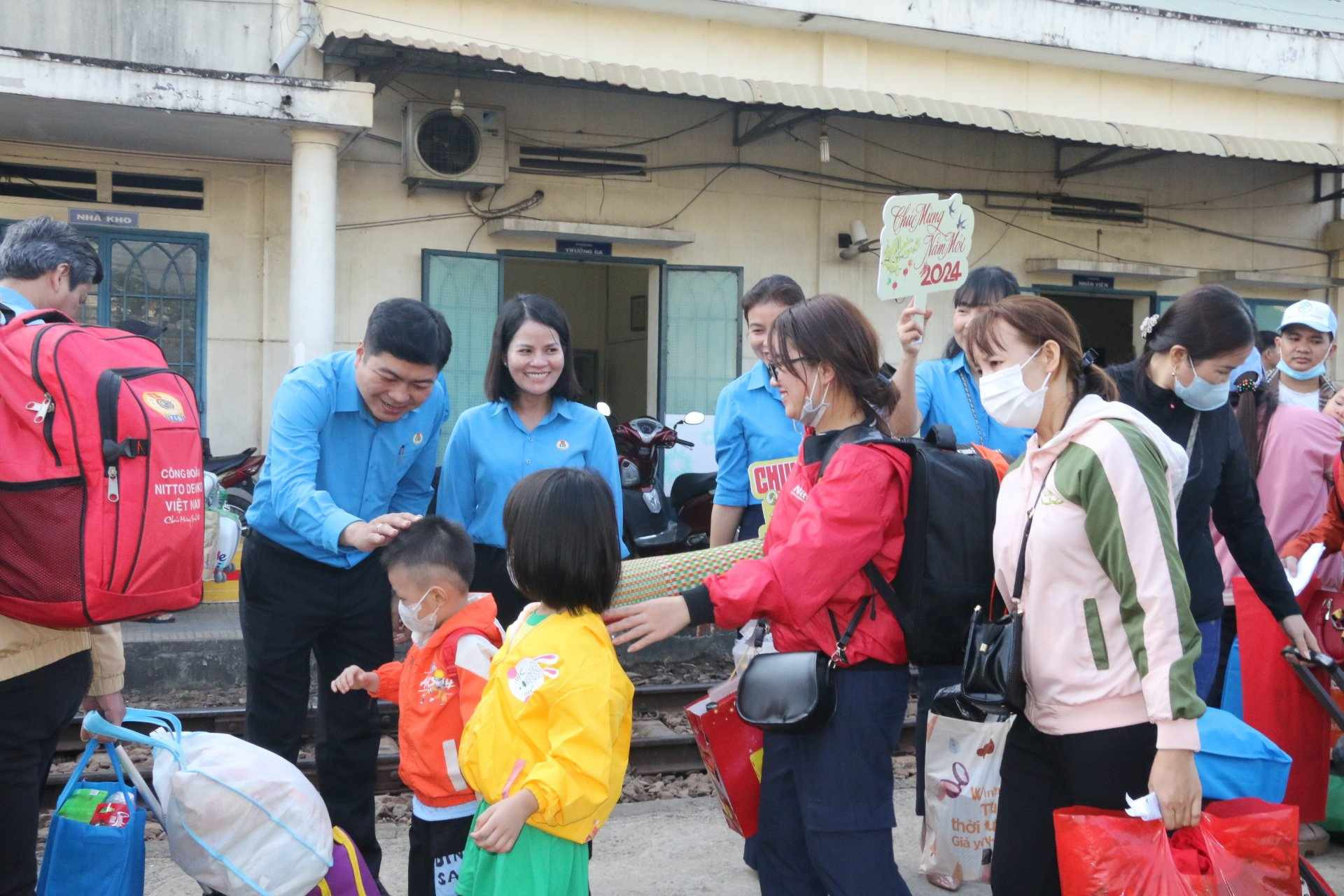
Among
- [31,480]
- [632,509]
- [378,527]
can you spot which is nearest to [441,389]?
[378,527]

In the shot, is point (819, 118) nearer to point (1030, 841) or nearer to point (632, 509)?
point (632, 509)

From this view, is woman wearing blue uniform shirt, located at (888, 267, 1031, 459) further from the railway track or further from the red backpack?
the red backpack

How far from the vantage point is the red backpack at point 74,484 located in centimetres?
264

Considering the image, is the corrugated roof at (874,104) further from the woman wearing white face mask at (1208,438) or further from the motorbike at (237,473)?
the woman wearing white face mask at (1208,438)

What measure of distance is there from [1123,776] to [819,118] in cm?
1004

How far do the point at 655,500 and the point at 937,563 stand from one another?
6.00 meters

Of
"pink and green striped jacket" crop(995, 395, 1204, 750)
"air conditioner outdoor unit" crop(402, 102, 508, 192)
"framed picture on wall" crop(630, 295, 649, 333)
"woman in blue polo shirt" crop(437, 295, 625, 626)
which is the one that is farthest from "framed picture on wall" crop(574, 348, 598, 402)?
"pink and green striped jacket" crop(995, 395, 1204, 750)

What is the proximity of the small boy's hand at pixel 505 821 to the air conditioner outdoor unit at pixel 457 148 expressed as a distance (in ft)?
28.9

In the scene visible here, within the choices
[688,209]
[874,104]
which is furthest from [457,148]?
[874,104]

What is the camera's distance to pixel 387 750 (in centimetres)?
570

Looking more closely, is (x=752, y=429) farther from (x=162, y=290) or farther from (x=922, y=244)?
(x=162, y=290)

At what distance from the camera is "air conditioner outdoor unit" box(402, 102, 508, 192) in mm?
10695

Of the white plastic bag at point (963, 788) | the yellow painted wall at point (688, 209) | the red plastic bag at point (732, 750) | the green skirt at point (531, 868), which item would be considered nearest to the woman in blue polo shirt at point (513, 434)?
the red plastic bag at point (732, 750)

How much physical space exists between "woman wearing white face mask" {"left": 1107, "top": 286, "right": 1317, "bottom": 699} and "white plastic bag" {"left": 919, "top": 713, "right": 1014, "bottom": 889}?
27.9 inches
